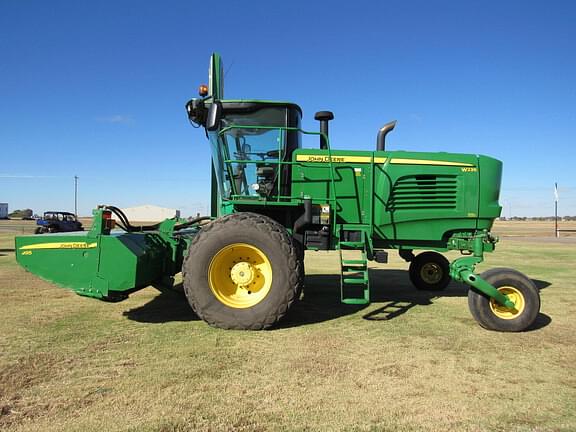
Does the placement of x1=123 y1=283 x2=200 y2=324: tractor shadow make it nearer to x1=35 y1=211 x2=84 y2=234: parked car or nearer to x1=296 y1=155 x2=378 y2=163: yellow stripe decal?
x1=296 y1=155 x2=378 y2=163: yellow stripe decal

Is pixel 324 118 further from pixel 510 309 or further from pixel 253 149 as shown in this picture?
pixel 510 309

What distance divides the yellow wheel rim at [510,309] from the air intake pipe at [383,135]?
8.44ft

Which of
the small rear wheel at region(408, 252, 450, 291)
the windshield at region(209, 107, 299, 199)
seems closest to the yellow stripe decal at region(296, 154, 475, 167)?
the windshield at region(209, 107, 299, 199)

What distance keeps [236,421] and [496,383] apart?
2.15 metres

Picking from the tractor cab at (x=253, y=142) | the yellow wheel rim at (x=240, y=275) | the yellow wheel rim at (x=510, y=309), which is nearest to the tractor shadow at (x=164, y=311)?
the yellow wheel rim at (x=240, y=275)

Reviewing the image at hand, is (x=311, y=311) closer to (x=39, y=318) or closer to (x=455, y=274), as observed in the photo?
(x=455, y=274)

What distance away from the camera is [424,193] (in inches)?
233

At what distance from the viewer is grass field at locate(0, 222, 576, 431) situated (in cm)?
275

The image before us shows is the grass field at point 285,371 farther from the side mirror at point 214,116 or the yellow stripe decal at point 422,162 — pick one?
the side mirror at point 214,116

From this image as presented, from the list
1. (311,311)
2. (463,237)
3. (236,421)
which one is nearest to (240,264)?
(311,311)

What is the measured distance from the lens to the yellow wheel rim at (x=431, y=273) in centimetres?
775

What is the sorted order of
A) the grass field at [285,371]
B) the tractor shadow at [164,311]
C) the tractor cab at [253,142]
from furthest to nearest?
the tractor cab at [253,142] < the tractor shadow at [164,311] < the grass field at [285,371]

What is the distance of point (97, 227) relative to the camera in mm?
4902

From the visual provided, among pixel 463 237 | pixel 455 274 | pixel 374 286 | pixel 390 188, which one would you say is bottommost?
pixel 374 286
